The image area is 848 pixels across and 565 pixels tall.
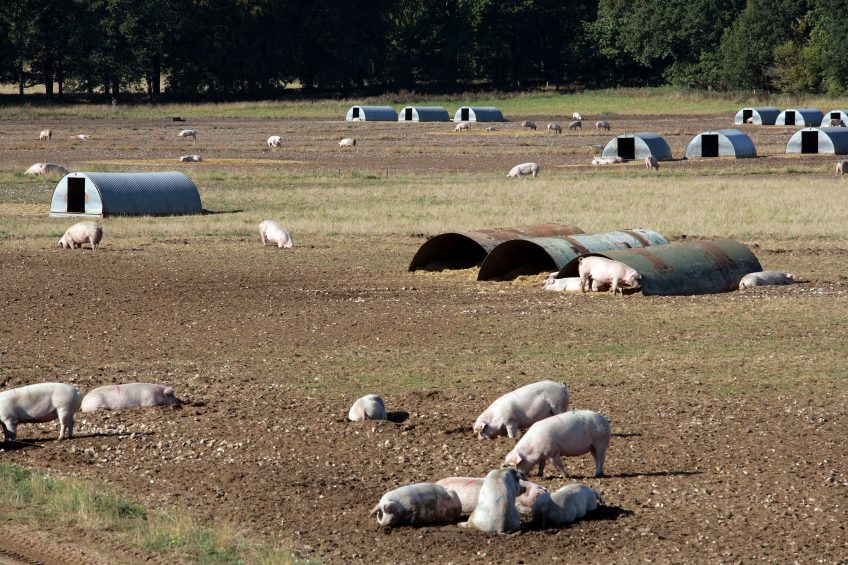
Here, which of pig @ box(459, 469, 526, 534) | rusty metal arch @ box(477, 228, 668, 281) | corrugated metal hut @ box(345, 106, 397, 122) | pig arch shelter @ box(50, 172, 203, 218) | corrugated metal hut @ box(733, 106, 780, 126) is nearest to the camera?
pig @ box(459, 469, 526, 534)

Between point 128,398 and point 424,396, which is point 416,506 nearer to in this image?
point 424,396

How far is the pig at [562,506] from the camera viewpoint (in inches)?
398

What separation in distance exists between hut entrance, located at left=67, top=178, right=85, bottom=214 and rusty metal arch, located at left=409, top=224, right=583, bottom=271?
13136 millimetres

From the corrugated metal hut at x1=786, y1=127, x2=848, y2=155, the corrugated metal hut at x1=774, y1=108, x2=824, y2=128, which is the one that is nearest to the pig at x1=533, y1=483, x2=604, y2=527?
the corrugated metal hut at x1=786, y1=127, x2=848, y2=155

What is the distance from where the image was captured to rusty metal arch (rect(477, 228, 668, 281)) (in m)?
23.9

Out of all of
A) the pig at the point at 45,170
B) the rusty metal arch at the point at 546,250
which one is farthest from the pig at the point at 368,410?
the pig at the point at 45,170

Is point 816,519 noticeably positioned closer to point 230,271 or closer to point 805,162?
point 230,271

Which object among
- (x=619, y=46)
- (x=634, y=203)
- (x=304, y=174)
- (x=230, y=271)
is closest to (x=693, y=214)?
(x=634, y=203)

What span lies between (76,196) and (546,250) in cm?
1632

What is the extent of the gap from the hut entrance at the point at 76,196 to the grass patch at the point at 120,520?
24264mm

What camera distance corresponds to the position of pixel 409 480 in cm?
1130

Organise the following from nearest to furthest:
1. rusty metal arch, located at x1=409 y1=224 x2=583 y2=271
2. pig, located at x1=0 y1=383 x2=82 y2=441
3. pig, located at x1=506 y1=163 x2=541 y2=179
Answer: pig, located at x1=0 y1=383 x2=82 y2=441 → rusty metal arch, located at x1=409 y1=224 x2=583 y2=271 → pig, located at x1=506 y1=163 x2=541 y2=179

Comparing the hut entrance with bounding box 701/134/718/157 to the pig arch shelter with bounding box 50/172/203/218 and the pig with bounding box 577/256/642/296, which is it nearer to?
the pig arch shelter with bounding box 50/172/203/218

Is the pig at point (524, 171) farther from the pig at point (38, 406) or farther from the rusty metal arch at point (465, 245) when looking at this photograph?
the pig at point (38, 406)
